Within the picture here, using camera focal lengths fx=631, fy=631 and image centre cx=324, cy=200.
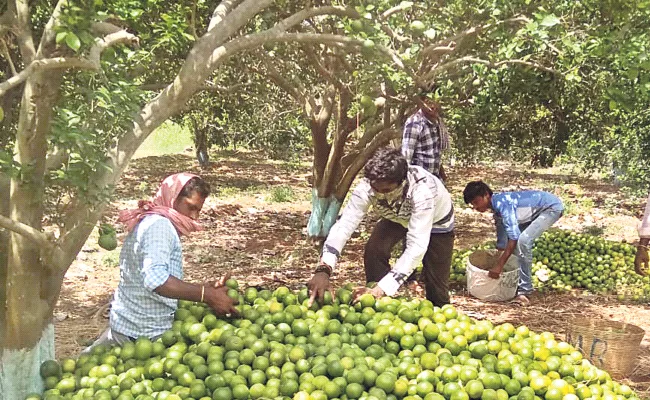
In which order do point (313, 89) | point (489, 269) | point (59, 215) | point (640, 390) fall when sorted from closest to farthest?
point (59, 215) → point (640, 390) → point (489, 269) → point (313, 89)

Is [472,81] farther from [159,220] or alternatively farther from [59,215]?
[59,215]

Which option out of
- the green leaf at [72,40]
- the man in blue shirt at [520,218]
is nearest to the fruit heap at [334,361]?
the green leaf at [72,40]

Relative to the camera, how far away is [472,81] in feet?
27.7

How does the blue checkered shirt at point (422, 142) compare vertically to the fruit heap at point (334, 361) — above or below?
above

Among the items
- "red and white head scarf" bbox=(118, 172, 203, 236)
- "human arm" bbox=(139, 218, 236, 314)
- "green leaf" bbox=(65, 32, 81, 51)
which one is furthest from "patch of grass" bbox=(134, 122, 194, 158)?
"green leaf" bbox=(65, 32, 81, 51)

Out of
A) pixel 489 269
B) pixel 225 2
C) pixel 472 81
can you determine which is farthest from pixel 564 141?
pixel 225 2

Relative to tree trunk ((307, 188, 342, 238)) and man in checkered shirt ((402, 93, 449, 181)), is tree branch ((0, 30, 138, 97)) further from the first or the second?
tree trunk ((307, 188, 342, 238))

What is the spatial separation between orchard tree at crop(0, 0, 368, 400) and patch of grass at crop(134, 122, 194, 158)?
2214cm

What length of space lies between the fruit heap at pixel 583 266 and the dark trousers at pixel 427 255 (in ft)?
8.35

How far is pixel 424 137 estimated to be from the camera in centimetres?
693

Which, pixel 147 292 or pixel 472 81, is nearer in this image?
pixel 147 292

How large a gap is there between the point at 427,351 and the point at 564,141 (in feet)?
26.0

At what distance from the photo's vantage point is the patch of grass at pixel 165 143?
2634cm

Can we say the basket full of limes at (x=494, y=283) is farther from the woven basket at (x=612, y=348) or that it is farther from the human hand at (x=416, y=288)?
the woven basket at (x=612, y=348)
